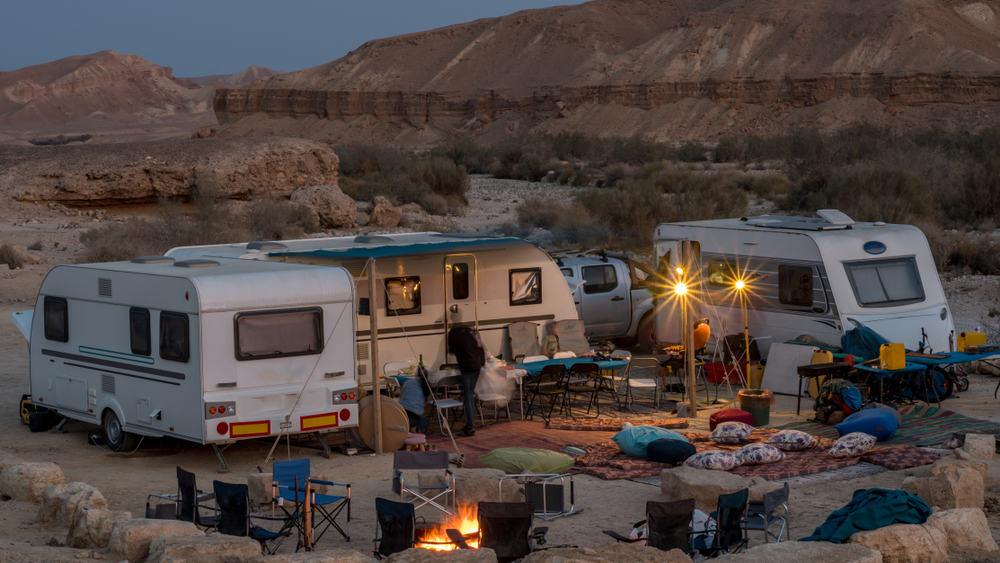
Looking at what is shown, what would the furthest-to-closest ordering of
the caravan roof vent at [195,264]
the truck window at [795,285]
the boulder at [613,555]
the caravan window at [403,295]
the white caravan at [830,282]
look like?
the truck window at [795,285] < the white caravan at [830,282] < the caravan window at [403,295] < the caravan roof vent at [195,264] < the boulder at [613,555]

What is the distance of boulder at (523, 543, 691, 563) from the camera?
19.4 ft

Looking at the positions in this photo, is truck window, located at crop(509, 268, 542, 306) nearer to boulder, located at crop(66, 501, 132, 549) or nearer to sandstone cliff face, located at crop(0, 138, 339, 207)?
boulder, located at crop(66, 501, 132, 549)

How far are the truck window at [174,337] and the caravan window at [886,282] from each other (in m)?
7.98

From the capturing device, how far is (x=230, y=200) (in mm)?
30156

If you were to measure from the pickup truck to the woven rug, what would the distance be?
480 centimetres

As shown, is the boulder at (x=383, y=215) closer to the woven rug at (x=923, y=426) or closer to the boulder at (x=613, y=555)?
the woven rug at (x=923, y=426)

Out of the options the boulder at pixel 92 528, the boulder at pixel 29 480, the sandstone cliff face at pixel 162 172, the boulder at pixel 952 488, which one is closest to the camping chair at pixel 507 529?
the boulder at pixel 92 528

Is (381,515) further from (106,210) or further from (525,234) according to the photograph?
(106,210)

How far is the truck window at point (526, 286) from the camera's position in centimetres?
1340

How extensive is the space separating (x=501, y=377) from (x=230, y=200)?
20340 mm

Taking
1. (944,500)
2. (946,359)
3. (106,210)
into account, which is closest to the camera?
(944,500)

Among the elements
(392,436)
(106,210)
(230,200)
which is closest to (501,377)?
(392,436)

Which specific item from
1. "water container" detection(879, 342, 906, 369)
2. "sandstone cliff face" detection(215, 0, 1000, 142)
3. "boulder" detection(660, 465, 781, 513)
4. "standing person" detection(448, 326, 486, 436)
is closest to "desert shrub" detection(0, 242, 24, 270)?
"standing person" detection(448, 326, 486, 436)

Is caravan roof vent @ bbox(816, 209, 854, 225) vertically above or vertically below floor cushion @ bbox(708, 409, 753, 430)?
above
